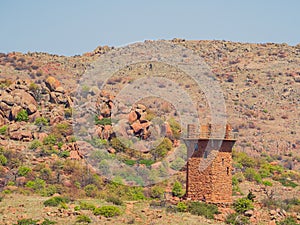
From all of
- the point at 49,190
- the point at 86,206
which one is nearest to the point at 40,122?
the point at 49,190

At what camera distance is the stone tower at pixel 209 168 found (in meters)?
32.1

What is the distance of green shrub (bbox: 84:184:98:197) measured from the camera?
40.1 meters

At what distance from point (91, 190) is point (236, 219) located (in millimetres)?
13483


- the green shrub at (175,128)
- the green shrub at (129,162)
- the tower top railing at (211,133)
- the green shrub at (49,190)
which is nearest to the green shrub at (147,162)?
the green shrub at (129,162)

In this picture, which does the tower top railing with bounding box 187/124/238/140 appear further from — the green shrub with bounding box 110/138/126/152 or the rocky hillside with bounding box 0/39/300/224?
the green shrub with bounding box 110/138/126/152

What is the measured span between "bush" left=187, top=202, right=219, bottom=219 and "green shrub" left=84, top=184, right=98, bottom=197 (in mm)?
9555

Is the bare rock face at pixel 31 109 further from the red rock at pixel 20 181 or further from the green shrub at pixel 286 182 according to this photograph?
the green shrub at pixel 286 182

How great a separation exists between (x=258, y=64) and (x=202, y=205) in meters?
70.6

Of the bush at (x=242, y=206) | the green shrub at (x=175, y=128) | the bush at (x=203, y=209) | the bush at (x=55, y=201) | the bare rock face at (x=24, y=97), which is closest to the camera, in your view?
the bush at (x=203, y=209)

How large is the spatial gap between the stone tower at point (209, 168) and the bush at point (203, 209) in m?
0.60

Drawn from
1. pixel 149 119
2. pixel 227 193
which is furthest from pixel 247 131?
pixel 227 193

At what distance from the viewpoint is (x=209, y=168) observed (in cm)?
3212

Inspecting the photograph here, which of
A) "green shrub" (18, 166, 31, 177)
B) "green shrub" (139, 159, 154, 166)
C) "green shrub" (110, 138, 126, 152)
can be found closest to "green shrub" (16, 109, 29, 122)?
"green shrub" (110, 138, 126, 152)

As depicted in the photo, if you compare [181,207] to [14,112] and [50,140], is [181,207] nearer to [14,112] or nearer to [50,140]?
[50,140]
